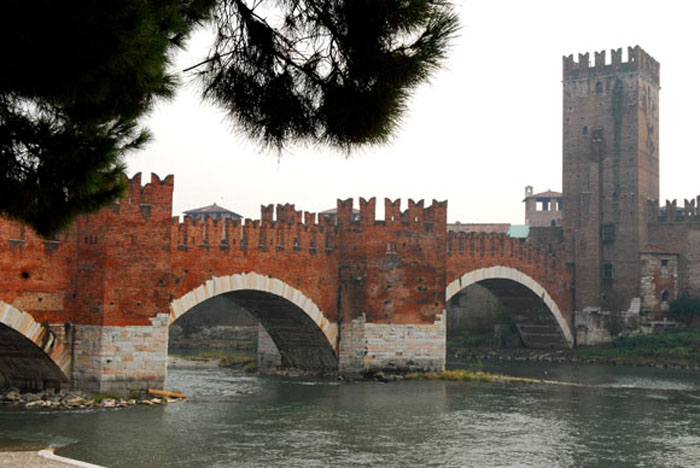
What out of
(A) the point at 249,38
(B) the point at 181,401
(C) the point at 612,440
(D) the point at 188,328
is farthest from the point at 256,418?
(D) the point at 188,328

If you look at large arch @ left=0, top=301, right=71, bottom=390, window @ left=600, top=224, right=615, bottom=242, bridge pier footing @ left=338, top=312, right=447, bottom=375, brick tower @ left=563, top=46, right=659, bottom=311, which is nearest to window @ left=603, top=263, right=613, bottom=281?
brick tower @ left=563, top=46, right=659, bottom=311

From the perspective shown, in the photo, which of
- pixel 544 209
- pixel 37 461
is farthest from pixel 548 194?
pixel 37 461

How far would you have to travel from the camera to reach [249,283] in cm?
2411

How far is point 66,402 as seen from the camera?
18719 millimetres

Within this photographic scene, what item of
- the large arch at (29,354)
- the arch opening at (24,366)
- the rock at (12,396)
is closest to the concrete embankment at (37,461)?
the large arch at (29,354)

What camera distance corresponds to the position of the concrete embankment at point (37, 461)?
11.8 m

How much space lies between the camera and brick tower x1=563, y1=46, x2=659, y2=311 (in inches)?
1545

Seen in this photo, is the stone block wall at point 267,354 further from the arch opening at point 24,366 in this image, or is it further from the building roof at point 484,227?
the building roof at point 484,227

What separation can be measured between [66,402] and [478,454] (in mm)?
8915

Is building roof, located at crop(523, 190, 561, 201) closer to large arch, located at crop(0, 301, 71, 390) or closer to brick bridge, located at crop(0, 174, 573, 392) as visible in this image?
brick bridge, located at crop(0, 174, 573, 392)

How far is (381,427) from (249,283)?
768cm

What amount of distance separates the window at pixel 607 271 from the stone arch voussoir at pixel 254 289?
1742cm

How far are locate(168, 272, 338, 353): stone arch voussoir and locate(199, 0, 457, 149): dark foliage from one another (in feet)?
48.9

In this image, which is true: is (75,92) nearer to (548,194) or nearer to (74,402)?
(74,402)
